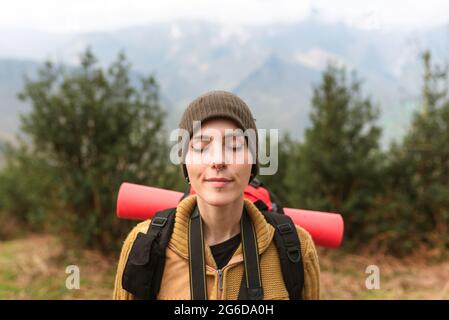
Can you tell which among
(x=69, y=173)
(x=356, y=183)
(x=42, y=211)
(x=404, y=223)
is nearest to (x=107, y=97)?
(x=69, y=173)

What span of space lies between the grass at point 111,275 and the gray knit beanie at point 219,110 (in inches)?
183

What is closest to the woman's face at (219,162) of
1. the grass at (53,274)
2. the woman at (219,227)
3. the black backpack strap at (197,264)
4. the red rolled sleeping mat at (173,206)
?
the woman at (219,227)

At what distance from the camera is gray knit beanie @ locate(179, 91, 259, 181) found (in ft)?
4.76

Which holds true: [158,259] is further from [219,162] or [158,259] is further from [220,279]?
[219,162]

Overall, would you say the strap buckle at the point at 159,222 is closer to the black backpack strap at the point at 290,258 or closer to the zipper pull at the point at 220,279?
the zipper pull at the point at 220,279

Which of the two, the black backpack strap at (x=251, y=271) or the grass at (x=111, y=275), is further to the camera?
the grass at (x=111, y=275)

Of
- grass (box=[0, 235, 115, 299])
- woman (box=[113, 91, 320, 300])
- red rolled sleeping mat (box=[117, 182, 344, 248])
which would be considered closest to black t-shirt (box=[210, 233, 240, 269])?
woman (box=[113, 91, 320, 300])

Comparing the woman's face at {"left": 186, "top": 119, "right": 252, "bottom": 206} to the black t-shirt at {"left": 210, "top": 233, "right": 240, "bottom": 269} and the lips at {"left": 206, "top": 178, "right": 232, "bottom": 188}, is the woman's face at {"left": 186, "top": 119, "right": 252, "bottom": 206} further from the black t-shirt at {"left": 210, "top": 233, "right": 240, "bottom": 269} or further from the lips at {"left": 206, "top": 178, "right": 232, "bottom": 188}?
the black t-shirt at {"left": 210, "top": 233, "right": 240, "bottom": 269}

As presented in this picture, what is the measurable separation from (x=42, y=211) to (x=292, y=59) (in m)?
168

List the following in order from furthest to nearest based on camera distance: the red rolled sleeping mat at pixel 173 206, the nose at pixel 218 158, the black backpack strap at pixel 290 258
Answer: the red rolled sleeping mat at pixel 173 206 < the black backpack strap at pixel 290 258 < the nose at pixel 218 158

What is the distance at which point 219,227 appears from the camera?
1539mm

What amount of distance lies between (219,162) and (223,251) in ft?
1.19

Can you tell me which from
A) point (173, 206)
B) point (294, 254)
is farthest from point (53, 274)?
point (294, 254)

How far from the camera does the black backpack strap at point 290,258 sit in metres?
1.50
